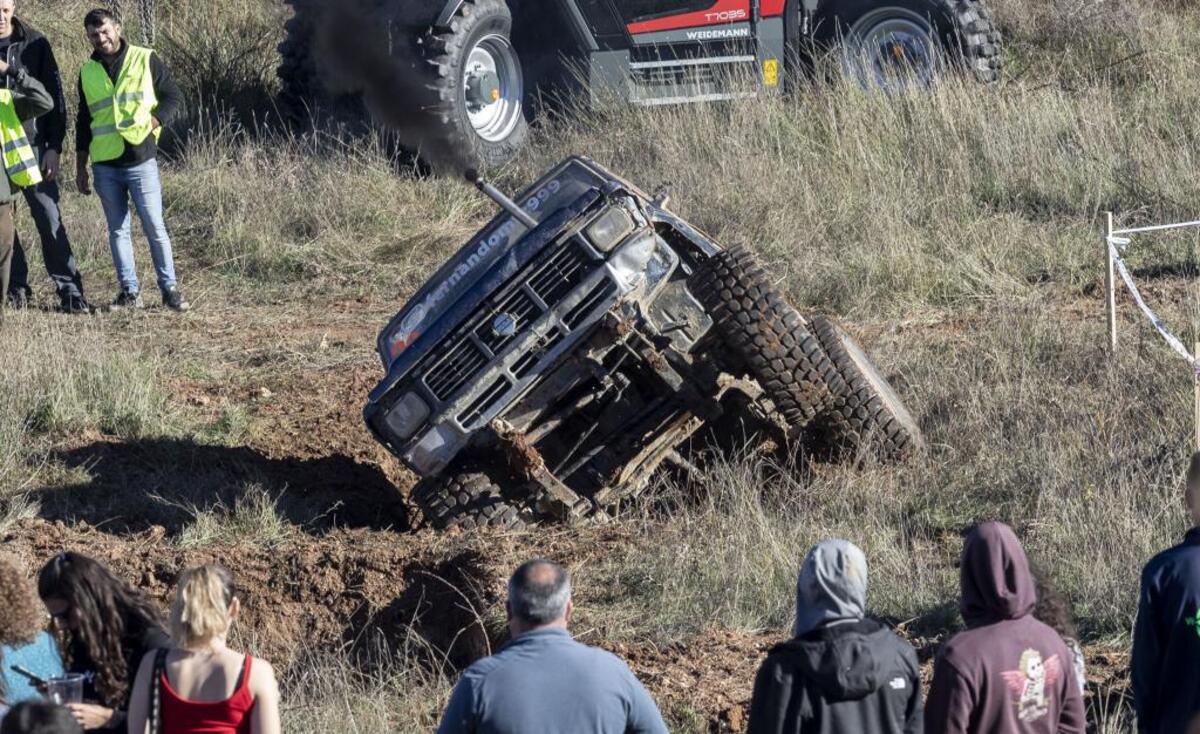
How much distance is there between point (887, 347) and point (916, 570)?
3.57m

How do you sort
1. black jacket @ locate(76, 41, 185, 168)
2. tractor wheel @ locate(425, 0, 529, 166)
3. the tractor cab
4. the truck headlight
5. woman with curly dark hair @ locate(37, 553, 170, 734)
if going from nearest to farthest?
Result: woman with curly dark hair @ locate(37, 553, 170, 734), the truck headlight, black jacket @ locate(76, 41, 185, 168), tractor wheel @ locate(425, 0, 529, 166), the tractor cab

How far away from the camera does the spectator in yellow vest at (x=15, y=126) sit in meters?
10.8

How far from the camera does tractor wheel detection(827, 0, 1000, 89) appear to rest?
15.1 meters

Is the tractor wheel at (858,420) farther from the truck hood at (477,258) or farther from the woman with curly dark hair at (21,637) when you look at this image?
the woman with curly dark hair at (21,637)

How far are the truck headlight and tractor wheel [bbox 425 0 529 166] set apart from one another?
22.7 ft

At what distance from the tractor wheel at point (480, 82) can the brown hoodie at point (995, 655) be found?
10.6 metres

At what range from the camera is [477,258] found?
819 centimetres

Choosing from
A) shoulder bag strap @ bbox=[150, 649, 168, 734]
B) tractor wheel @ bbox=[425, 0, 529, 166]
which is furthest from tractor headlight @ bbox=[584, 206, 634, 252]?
tractor wheel @ bbox=[425, 0, 529, 166]

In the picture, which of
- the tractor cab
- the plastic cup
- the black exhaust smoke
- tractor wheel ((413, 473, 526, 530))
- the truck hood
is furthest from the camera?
the tractor cab

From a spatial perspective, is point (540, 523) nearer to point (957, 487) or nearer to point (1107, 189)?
point (957, 487)

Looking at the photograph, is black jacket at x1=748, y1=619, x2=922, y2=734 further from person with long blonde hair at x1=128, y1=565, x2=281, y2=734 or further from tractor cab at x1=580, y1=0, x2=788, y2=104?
tractor cab at x1=580, y1=0, x2=788, y2=104

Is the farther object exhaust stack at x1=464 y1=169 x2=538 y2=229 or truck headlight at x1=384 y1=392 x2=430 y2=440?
exhaust stack at x1=464 y1=169 x2=538 y2=229

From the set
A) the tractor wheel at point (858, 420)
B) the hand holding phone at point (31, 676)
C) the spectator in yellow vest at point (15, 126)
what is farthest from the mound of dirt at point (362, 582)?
the spectator in yellow vest at point (15, 126)

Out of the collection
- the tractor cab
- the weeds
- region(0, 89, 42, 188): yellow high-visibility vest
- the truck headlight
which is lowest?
the weeds
